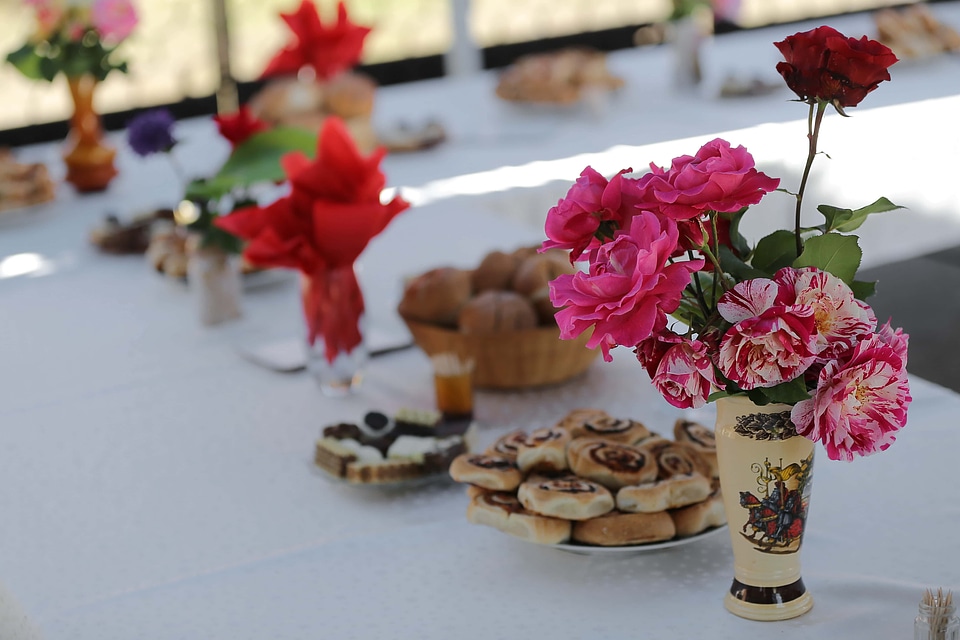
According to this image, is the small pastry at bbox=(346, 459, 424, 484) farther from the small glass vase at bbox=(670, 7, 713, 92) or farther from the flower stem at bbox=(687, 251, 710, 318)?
the small glass vase at bbox=(670, 7, 713, 92)

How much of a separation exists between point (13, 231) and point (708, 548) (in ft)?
5.26

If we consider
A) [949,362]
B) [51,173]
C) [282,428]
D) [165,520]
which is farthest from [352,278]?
[51,173]

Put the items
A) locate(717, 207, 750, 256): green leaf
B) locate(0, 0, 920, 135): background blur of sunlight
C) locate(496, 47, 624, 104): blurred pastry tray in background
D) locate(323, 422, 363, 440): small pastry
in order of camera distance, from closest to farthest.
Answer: locate(717, 207, 750, 256): green leaf
locate(323, 422, 363, 440): small pastry
locate(496, 47, 624, 104): blurred pastry tray in background
locate(0, 0, 920, 135): background blur of sunlight

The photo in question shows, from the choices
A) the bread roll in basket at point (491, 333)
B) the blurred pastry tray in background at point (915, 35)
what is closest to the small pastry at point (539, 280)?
the bread roll in basket at point (491, 333)

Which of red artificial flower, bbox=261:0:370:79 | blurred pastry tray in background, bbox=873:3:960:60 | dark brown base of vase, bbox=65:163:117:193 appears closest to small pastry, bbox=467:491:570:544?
red artificial flower, bbox=261:0:370:79

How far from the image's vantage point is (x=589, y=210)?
0.73 metres

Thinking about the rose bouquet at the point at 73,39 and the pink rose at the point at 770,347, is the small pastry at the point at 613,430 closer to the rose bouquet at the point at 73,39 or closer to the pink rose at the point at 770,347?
the pink rose at the point at 770,347

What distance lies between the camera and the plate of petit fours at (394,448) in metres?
1.05

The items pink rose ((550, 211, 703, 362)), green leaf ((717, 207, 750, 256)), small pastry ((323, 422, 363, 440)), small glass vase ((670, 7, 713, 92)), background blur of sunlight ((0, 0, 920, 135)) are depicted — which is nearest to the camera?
pink rose ((550, 211, 703, 362))

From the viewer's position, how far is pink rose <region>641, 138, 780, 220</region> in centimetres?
68

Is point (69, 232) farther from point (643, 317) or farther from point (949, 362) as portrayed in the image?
point (643, 317)

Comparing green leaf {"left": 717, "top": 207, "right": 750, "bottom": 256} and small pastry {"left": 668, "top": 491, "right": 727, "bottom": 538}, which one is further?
small pastry {"left": 668, "top": 491, "right": 727, "bottom": 538}

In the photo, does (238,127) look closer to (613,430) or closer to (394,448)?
(394,448)

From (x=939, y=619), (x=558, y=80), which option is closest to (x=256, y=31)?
(x=558, y=80)
